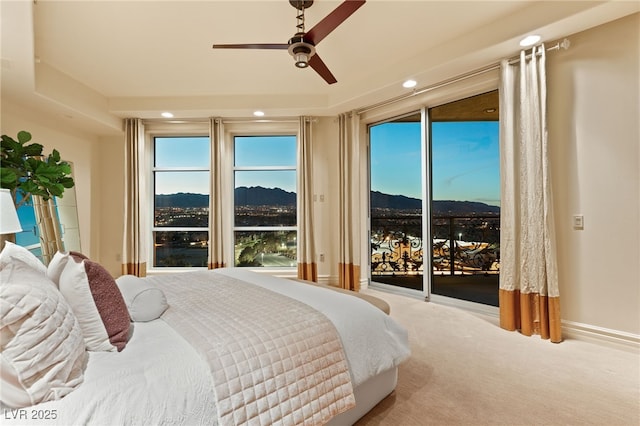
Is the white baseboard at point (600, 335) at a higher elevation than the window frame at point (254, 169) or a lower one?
lower

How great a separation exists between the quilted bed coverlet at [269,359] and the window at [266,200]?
3.21 m

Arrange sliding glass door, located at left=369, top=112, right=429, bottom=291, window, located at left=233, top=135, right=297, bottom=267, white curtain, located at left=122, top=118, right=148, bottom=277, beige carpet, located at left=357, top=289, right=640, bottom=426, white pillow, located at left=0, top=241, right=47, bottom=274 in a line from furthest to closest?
window, located at left=233, top=135, right=297, bottom=267
white curtain, located at left=122, top=118, right=148, bottom=277
sliding glass door, located at left=369, top=112, right=429, bottom=291
beige carpet, located at left=357, top=289, right=640, bottom=426
white pillow, located at left=0, top=241, right=47, bottom=274

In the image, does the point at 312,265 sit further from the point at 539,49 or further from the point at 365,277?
the point at 539,49

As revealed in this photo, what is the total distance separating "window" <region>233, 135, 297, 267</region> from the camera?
4.84 metres

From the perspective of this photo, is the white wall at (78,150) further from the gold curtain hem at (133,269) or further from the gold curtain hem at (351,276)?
the gold curtain hem at (351,276)

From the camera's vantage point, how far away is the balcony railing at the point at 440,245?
11.6 feet

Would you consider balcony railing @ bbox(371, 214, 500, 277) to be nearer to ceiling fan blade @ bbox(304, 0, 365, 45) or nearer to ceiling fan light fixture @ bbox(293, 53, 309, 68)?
ceiling fan light fixture @ bbox(293, 53, 309, 68)

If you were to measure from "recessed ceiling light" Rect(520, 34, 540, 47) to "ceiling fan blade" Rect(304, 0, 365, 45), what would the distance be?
1746mm

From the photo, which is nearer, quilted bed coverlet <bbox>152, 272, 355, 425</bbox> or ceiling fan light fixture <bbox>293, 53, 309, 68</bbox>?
quilted bed coverlet <bbox>152, 272, 355, 425</bbox>

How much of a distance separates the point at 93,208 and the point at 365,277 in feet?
14.1

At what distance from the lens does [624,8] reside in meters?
2.21

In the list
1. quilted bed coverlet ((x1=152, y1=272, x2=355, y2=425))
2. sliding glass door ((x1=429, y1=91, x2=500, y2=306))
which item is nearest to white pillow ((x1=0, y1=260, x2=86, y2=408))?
quilted bed coverlet ((x1=152, y1=272, x2=355, y2=425))

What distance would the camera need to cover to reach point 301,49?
2.13 m

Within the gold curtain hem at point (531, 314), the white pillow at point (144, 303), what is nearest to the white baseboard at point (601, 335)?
the gold curtain hem at point (531, 314)
